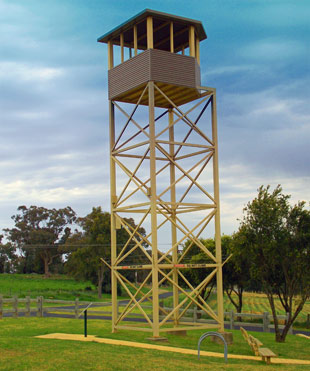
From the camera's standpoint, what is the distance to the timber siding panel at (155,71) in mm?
18812

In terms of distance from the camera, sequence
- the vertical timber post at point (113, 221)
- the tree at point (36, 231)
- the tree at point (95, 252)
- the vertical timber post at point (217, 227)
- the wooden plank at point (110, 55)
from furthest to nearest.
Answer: the tree at point (36, 231) → the tree at point (95, 252) → the wooden plank at point (110, 55) → the vertical timber post at point (113, 221) → the vertical timber post at point (217, 227)

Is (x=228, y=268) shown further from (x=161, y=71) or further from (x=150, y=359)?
(x=150, y=359)

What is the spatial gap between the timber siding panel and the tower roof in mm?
1312

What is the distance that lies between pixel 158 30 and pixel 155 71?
2.79 meters

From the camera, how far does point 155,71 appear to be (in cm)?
1875

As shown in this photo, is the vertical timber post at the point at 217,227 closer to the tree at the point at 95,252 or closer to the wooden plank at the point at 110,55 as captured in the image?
the wooden plank at the point at 110,55

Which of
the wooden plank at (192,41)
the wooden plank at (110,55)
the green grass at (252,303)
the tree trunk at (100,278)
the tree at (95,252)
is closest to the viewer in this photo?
the wooden plank at (192,41)

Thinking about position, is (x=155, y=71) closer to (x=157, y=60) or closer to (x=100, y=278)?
(x=157, y=60)

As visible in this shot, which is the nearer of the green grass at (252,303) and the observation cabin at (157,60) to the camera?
the observation cabin at (157,60)

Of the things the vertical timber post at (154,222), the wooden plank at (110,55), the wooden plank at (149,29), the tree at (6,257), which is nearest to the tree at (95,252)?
the tree at (6,257)

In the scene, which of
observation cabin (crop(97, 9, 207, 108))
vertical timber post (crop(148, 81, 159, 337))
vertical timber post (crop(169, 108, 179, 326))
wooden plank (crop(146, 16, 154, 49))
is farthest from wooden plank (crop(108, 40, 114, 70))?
vertical timber post (crop(148, 81, 159, 337))

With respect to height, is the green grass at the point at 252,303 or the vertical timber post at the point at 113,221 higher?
the vertical timber post at the point at 113,221

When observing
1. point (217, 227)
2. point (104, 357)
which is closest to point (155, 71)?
point (217, 227)

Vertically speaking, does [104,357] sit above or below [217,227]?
below
